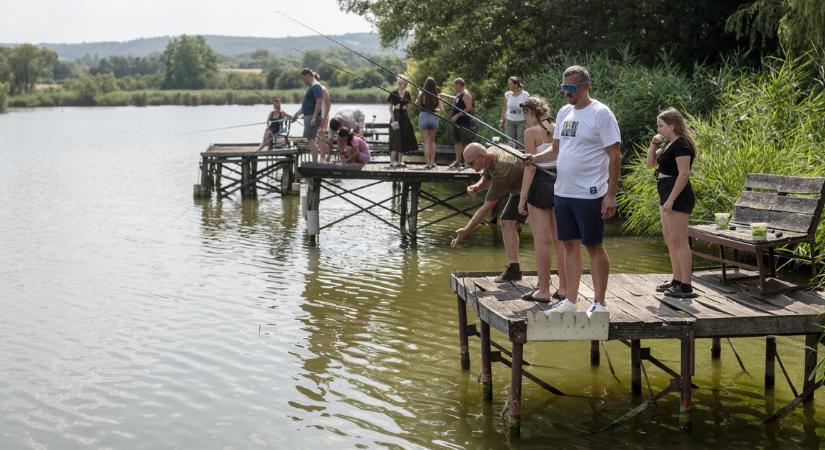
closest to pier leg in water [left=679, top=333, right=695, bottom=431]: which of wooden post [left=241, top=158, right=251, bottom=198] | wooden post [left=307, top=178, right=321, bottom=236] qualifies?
wooden post [left=307, top=178, right=321, bottom=236]

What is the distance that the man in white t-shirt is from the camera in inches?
296

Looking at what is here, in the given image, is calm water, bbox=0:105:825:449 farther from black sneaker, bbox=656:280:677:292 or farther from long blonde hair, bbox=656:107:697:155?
long blonde hair, bbox=656:107:697:155

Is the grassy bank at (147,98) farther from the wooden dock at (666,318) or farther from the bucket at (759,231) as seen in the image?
the bucket at (759,231)

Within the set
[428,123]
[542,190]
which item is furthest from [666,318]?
[428,123]

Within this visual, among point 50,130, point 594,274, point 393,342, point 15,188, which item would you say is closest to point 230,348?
point 393,342

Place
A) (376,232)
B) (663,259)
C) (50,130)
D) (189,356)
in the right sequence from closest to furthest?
(189,356), (663,259), (376,232), (50,130)

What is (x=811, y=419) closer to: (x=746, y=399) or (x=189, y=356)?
(x=746, y=399)

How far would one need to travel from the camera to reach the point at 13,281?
14.7 m

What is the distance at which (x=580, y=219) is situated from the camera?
7.56 m

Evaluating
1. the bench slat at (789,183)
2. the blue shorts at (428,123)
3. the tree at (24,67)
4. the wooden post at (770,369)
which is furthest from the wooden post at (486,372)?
the tree at (24,67)

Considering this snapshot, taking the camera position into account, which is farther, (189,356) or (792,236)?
(189,356)

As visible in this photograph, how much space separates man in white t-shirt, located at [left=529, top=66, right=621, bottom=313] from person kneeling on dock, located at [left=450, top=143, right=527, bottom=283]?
59.1 inches

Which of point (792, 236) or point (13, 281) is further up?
point (792, 236)

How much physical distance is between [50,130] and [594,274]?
192 feet
